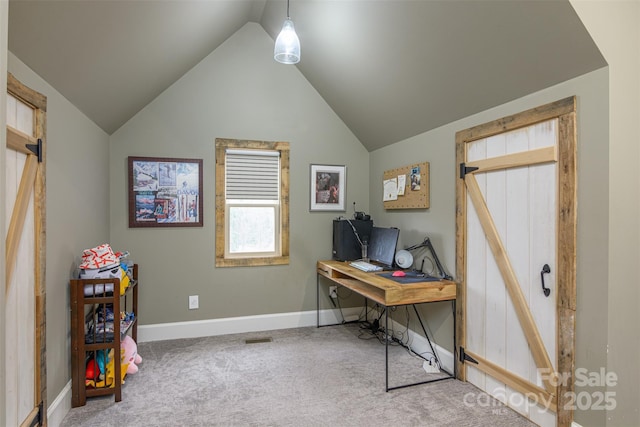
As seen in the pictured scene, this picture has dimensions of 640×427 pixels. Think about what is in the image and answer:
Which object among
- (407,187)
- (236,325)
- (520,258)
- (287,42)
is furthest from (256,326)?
(287,42)

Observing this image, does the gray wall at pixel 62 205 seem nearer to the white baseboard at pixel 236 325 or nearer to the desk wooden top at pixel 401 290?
the white baseboard at pixel 236 325

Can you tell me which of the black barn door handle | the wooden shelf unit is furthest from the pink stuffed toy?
the black barn door handle

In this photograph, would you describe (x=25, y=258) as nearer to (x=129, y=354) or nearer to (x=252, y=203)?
(x=129, y=354)

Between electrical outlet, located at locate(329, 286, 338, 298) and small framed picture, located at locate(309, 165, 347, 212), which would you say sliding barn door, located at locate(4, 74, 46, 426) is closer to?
small framed picture, located at locate(309, 165, 347, 212)

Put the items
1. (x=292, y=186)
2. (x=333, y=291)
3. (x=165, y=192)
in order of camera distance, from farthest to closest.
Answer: (x=333, y=291)
(x=292, y=186)
(x=165, y=192)

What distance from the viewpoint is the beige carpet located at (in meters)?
2.14

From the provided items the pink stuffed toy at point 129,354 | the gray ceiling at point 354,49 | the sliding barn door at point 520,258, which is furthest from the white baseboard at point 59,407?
the sliding barn door at point 520,258

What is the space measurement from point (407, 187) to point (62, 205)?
2.76 m

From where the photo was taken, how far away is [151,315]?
3.43m

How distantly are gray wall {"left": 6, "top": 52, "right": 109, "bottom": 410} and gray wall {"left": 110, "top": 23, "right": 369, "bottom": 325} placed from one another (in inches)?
26.3

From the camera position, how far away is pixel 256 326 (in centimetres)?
373

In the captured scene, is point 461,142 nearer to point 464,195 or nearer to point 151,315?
point 464,195

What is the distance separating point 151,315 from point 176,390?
118 centimetres

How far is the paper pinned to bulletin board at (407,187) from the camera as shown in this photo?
3.09m
